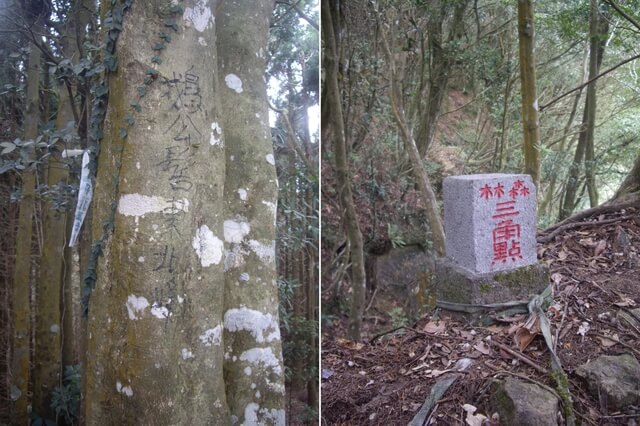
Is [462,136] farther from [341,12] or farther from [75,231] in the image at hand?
[75,231]

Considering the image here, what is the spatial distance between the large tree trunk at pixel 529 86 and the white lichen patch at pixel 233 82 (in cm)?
289

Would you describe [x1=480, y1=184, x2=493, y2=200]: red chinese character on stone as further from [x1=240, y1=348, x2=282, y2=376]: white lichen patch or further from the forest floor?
[x1=240, y1=348, x2=282, y2=376]: white lichen patch

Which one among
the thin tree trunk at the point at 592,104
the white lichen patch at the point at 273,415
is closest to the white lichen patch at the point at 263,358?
the white lichen patch at the point at 273,415

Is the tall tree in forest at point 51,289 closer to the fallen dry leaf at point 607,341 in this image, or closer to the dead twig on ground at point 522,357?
the dead twig on ground at point 522,357

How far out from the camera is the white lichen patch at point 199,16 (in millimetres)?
1746

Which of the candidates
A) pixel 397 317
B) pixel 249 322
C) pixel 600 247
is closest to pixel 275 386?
pixel 249 322

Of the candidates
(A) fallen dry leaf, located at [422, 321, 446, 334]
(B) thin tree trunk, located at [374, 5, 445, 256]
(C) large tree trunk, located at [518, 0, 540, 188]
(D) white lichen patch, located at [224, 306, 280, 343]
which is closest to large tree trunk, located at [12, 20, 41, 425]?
(D) white lichen patch, located at [224, 306, 280, 343]

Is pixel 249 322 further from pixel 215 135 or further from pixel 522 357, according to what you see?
pixel 522 357

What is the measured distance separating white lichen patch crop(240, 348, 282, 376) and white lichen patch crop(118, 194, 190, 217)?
71 cm

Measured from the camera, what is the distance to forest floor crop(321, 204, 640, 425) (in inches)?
79.1

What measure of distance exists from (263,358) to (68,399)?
2.79 metres

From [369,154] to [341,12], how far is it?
2640mm

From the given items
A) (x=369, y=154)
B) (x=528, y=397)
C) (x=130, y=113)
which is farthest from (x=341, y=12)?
(x=528, y=397)

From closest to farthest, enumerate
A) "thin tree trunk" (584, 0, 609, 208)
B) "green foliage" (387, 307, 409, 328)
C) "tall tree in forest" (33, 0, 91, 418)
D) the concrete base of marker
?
the concrete base of marker, "tall tree in forest" (33, 0, 91, 418), "green foliage" (387, 307, 409, 328), "thin tree trunk" (584, 0, 609, 208)
